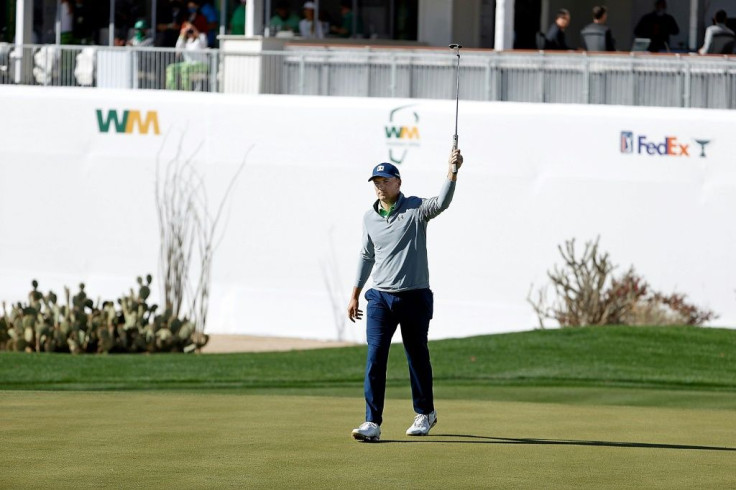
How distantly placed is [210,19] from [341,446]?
80.3 feet

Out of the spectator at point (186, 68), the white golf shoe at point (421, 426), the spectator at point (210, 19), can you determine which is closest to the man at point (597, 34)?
the spectator at point (186, 68)

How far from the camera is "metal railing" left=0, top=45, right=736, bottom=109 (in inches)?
965

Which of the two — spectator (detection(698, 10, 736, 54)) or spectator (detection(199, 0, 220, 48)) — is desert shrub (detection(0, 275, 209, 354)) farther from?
spectator (detection(199, 0, 220, 48))

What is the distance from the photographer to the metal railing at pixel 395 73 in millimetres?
24516

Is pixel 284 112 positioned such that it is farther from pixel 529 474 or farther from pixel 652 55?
pixel 529 474

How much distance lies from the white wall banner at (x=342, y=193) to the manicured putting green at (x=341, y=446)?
1045 cm

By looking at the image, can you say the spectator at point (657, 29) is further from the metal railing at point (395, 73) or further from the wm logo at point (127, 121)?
the wm logo at point (127, 121)

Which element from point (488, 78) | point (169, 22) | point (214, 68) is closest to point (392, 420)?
point (488, 78)

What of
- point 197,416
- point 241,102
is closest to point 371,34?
point 241,102

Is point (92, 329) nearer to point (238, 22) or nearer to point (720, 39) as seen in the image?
point (238, 22)

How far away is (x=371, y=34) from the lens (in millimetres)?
34812

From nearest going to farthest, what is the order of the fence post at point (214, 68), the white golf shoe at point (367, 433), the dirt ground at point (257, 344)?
the white golf shoe at point (367, 433)
the dirt ground at point (257, 344)
the fence post at point (214, 68)

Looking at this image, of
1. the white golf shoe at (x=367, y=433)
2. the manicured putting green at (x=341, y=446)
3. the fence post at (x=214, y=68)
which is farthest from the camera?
the fence post at (x=214, y=68)

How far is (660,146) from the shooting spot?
23562 millimetres
